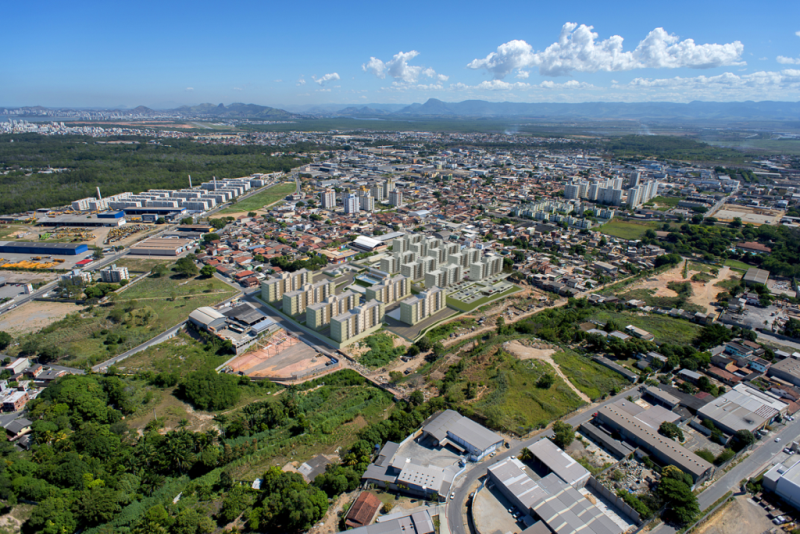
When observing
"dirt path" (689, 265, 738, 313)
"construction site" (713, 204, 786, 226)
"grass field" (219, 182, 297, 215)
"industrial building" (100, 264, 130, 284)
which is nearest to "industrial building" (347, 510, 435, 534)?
"dirt path" (689, 265, 738, 313)

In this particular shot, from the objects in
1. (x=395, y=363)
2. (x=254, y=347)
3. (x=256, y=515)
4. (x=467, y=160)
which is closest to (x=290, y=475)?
(x=256, y=515)

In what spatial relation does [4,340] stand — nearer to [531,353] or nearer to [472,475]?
[472,475]

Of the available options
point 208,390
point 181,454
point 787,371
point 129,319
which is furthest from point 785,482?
point 129,319

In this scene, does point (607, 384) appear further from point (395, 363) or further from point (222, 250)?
point (222, 250)

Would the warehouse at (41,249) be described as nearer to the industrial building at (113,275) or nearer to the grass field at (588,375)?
the industrial building at (113,275)

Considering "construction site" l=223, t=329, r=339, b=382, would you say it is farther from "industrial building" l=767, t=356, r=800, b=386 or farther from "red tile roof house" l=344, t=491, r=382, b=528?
"industrial building" l=767, t=356, r=800, b=386

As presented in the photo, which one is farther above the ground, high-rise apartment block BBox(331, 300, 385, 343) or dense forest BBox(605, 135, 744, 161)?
dense forest BBox(605, 135, 744, 161)

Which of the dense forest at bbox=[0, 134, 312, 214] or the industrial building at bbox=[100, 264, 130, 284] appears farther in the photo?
the dense forest at bbox=[0, 134, 312, 214]
